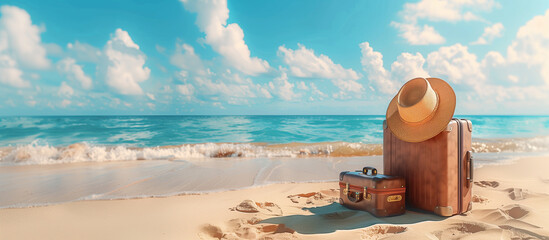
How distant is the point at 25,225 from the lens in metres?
3.46

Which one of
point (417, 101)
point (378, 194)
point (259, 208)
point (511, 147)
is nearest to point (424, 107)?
point (417, 101)

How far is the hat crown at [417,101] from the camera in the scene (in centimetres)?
329

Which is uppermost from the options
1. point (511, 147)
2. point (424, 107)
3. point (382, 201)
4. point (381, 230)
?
point (424, 107)

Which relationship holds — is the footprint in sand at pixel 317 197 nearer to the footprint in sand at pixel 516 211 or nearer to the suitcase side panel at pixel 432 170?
the suitcase side panel at pixel 432 170

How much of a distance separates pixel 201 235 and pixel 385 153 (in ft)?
7.65

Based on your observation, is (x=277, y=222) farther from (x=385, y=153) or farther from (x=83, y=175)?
(x=83, y=175)

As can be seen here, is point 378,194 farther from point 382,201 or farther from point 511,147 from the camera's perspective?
point 511,147

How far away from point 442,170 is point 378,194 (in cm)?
70

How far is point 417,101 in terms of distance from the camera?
10.9 ft

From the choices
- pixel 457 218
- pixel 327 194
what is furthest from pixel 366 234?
pixel 327 194

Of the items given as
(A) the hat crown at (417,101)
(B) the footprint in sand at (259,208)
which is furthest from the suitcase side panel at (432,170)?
(B) the footprint in sand at (259,208)

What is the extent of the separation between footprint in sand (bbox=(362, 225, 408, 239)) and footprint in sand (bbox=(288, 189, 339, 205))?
1289mm

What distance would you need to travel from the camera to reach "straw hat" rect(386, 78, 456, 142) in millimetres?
3295

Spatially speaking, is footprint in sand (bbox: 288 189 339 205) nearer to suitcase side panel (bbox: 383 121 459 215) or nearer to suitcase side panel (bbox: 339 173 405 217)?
suitcase side panel (bbox: 339 173 405 217)
